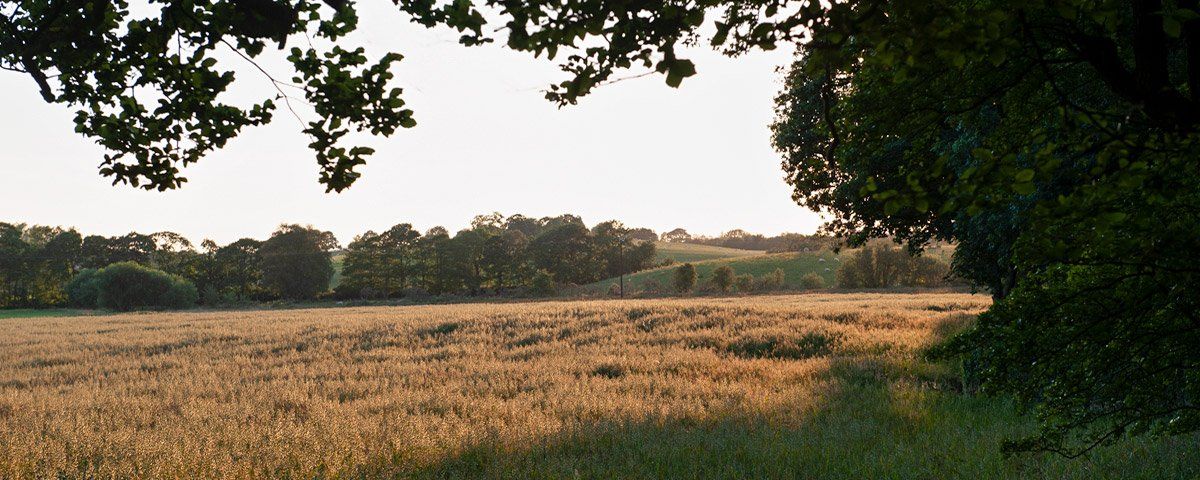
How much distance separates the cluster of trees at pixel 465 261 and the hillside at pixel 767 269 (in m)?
5.85

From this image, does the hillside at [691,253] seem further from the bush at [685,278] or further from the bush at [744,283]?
the bush at [685,278]

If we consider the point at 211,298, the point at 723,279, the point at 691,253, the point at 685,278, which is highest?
the point at 691,253

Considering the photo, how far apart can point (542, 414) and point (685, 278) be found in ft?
215

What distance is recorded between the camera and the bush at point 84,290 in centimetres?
7544

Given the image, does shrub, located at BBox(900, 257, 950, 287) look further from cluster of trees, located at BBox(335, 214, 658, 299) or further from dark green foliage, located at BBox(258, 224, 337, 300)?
dark green foliage, located at BBox(258, 224, 337, 300)

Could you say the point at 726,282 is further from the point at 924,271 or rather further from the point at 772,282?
the point at 924,271

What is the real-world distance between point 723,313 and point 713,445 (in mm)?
17919

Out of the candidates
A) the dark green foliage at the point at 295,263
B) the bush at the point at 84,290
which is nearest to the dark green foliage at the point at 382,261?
the dark green foliage at the point at 295,263

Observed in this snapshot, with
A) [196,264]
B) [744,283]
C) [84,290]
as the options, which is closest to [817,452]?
[744,283]

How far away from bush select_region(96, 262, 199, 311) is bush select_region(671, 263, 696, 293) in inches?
2265

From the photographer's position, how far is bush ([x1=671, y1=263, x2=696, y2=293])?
73500mm

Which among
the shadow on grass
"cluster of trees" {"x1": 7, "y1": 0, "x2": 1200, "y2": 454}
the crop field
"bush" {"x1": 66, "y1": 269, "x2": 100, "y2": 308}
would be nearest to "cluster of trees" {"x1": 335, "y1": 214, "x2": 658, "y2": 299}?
"bush" {"x1": 66, "y1": 269, "x2": 100, "y2": 308}

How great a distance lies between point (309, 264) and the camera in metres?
85.0

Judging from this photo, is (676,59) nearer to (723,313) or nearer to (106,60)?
(106,60)
